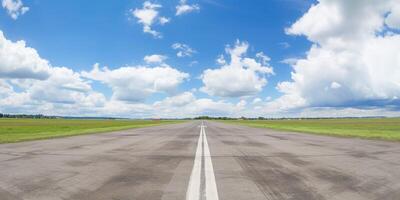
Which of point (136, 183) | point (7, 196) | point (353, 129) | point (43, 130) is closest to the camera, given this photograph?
point (7, 196)

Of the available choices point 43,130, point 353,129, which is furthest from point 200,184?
point 353,129

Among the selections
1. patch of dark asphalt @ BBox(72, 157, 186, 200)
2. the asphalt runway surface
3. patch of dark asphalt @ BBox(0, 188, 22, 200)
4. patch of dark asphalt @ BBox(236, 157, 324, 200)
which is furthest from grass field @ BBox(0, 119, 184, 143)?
patch of dark asphalt @ BBox(236, 157, 324, 200)

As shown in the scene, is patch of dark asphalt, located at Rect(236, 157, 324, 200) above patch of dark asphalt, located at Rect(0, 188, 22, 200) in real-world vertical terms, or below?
below

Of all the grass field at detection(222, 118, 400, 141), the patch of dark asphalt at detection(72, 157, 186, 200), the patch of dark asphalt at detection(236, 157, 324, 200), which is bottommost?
the patch of dark asphalt at detection(236, 157, 324, 200)

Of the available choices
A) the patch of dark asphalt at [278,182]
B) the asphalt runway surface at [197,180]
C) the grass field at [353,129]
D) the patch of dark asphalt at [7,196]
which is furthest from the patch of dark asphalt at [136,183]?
the grass field at [353,129]

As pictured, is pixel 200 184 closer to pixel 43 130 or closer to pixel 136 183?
pixel 136 183

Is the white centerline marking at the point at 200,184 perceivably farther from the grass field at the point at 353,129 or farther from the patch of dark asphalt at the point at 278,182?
the grass field at the point at 353,129

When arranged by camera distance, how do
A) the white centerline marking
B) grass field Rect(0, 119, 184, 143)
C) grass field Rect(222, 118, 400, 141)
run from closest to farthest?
the white centerline marking < grass field Rect(0, 119, 184, 143) < grass field Rect(222, 118, 400, 141)

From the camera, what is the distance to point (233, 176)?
6812 millimetres

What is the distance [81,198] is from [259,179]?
144 inches

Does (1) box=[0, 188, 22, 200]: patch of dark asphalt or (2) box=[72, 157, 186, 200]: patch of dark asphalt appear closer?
(1) box=[0, 188, 22, 200]: patch of dark asphalt

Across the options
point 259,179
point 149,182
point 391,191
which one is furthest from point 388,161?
point 149,182

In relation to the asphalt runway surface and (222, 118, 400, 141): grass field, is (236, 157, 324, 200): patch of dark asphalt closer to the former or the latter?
the asphalt runway surface

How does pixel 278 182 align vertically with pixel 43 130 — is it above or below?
below
